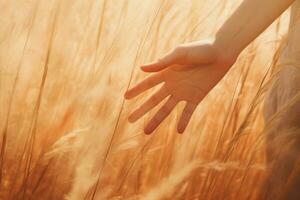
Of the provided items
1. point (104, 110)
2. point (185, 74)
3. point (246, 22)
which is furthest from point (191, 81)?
point (104, 110)

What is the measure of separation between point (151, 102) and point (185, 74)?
A: 0.10 meters

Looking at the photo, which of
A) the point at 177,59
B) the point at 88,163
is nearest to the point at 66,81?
the point at 88,163

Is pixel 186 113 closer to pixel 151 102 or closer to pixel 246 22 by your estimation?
pixel 151 102

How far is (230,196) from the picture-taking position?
3.83 ft

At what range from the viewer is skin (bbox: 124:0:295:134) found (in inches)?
32.5

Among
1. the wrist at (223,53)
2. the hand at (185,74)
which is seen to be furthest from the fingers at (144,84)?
the wrist at (223,53)

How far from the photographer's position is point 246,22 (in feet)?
2.75

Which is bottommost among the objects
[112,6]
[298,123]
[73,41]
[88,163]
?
[88,163]

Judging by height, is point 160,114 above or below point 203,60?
below

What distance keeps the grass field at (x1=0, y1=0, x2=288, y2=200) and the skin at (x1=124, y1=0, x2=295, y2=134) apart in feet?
0.61

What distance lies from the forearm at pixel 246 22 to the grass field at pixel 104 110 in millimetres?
235

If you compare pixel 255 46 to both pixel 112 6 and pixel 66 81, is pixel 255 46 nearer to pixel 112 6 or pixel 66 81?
pixel 112 6

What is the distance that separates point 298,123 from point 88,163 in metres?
0.55

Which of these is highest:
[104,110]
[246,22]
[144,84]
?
[246,22]
